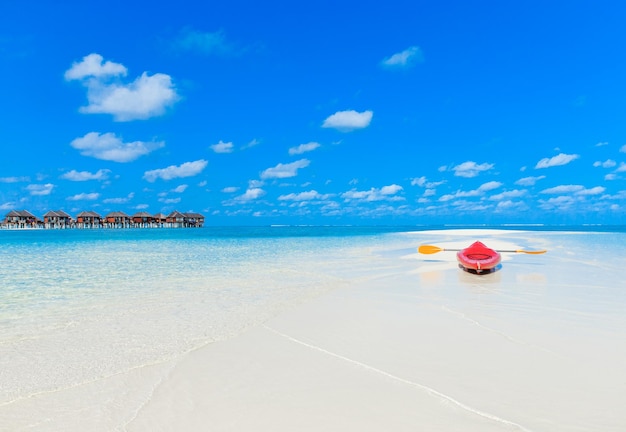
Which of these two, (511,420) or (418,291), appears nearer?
(511,420)

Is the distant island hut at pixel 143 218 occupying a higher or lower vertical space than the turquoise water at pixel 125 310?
higher

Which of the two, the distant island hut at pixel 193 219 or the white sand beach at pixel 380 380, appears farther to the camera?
the distant island hut at pixel 193 219

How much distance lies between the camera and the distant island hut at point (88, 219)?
375 feet

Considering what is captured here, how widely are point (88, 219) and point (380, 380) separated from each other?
129 metres

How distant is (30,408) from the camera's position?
355 centimetres

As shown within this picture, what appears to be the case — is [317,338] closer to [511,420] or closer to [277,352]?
[277,352]

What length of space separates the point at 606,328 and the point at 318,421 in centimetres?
513

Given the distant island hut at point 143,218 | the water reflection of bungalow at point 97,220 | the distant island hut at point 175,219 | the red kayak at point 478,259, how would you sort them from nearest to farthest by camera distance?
the red kayak at point 478,259 < the water reflection of bungalow at point 97,220 < the distant island hut at point 143,218 < the distant island hut at point 175,219

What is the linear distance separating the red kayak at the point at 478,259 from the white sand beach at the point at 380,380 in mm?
5232

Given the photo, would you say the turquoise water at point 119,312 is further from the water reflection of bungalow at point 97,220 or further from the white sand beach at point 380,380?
the water reflection of bungalow at point 97,220

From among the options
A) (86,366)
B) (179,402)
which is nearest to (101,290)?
(86,366)

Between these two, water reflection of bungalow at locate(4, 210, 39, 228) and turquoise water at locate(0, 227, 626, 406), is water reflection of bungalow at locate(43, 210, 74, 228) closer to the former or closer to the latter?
water reflection of bungalow at locate(4, 210, 39, 228)

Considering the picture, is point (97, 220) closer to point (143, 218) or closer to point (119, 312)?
point (143, 218)

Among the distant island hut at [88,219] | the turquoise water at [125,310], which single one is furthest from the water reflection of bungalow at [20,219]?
the turquoise water at [125,310]
